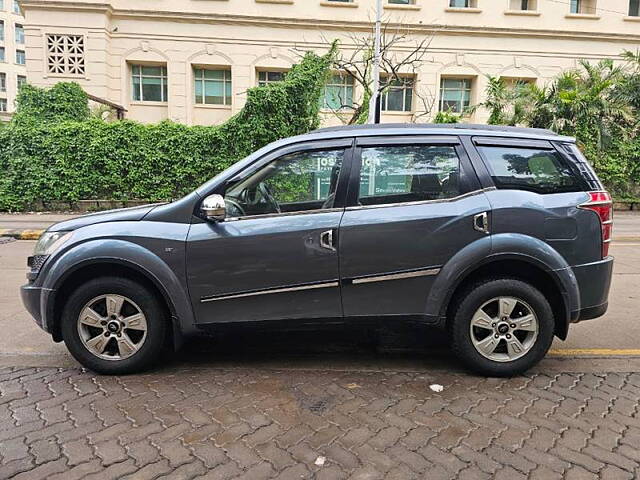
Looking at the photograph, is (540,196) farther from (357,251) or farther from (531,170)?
(357,251)

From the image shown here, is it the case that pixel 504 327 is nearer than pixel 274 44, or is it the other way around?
pixel 504 327

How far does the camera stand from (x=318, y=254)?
12.2 ft

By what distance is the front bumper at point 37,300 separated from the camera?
3.79 m

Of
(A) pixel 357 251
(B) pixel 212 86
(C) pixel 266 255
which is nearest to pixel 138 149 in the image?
(B) pixel 212 86

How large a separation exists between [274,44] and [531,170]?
2232 cm

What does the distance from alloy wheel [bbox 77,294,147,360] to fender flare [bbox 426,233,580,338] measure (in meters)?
2.24

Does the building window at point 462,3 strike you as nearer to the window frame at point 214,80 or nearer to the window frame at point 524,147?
the window frame at point 214,80

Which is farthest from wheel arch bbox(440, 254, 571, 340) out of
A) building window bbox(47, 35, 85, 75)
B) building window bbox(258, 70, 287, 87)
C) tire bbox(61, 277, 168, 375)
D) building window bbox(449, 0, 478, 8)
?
building window bbox(449, 0, 478, 8)

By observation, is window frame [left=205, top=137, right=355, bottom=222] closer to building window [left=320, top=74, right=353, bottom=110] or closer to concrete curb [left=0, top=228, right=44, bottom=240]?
concrete curb [left=0, top=228, right=44, bottom=240]

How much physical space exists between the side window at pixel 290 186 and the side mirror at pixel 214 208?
11cm

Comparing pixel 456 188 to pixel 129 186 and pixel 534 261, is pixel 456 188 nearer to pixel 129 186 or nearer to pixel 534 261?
pixel 534 261

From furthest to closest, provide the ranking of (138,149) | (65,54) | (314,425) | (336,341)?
(65,54), (138,149), (336,341), (314,425)

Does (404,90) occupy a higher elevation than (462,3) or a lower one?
lower

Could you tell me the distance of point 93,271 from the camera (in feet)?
12.6
